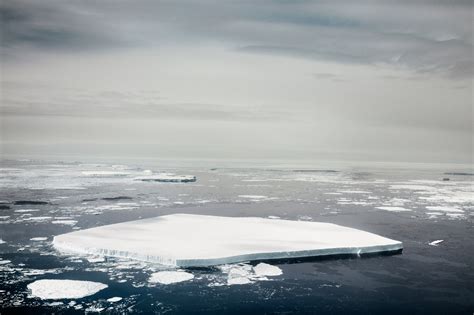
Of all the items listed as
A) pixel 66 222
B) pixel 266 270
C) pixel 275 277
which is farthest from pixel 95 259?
pixel 66 222

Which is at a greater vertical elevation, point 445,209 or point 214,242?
point 214,242

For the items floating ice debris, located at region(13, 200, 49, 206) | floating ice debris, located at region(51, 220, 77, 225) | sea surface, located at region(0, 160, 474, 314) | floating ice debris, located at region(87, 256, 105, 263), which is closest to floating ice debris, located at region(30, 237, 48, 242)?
sea surface, located at region(0, 160, 474, 314)

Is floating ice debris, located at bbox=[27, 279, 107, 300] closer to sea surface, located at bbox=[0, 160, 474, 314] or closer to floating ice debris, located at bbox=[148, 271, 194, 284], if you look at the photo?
sea surface, located at bbox=[0, 160, 474, 314]

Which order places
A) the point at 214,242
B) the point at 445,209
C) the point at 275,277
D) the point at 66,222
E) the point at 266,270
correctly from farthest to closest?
the point at 445,209, the point at 66,222, the point at 214,242, the point at 266,270, the point at 275,277

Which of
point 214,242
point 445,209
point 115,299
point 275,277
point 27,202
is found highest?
point 27,202

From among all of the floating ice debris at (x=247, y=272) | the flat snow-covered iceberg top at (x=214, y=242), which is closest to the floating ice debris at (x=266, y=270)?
the floating ice debris at (x=247, y=272)

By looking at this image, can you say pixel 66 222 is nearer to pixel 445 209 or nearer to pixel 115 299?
pixel 115 299

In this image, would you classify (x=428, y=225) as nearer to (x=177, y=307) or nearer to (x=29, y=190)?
(x=177, y=307)
